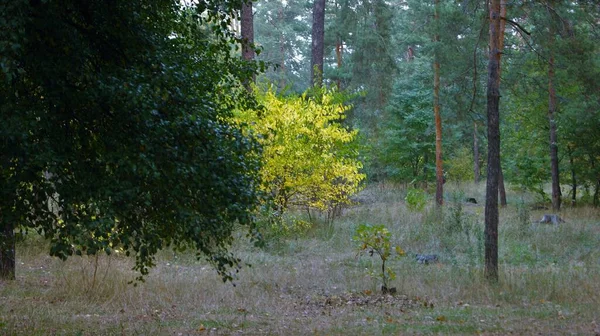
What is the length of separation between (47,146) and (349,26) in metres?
21.6

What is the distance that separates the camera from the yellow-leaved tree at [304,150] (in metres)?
15.0

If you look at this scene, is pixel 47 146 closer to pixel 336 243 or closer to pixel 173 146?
pixel 173 146

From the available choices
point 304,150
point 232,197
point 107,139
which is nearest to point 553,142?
point 304,150

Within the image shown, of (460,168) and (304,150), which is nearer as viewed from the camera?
(304,150)

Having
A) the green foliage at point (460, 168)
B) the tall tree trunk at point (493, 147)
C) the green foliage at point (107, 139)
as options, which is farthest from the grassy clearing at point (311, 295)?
the green foliage at point (460, 168)

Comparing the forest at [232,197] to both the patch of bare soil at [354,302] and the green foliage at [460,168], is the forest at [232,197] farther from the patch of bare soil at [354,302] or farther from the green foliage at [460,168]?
the green foliage at [460,168]

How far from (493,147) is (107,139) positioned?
7.81m

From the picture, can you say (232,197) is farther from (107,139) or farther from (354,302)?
(354,302)

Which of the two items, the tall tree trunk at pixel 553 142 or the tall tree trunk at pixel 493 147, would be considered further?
the tall tree trunk at pixel 553 142

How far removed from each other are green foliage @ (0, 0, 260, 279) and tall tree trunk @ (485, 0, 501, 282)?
21.4ft

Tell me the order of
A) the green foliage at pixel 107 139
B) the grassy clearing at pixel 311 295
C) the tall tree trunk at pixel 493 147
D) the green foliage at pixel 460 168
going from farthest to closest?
1. the green foliage at pixel 460 168
2. the tall tree trunk at pixel 493 147
3. the grassy clearing at pixel 311 295
4. the green foliage at pixel 107 139

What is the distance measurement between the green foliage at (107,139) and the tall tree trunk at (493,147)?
6.51 m

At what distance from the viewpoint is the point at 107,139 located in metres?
4.75

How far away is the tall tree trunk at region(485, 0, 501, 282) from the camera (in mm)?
10680
